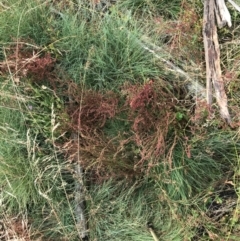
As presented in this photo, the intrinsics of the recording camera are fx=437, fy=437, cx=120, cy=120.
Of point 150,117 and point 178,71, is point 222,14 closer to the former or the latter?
point 178,71

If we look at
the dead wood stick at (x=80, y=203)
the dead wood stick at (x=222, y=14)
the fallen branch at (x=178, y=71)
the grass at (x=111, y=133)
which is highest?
the dead wood stick at (x=222, y=14)

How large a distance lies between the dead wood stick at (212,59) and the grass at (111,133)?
0.07m

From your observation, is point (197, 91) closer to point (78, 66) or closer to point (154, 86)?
point (154, 86)

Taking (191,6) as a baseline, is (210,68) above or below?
below

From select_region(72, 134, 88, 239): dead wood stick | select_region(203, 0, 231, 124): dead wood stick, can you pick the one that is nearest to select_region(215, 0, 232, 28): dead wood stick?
select_region(203, 0, 231, 124): dead wood stick

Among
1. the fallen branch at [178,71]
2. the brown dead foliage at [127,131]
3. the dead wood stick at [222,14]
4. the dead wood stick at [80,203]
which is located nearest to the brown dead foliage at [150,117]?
the brown dead foliage at [127,131]

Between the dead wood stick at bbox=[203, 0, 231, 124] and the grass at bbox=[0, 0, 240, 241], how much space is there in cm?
7

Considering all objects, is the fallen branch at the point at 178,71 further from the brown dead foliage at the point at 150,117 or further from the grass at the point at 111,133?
the brown dead foliage at the point at 150,117

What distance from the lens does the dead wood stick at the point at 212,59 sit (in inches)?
101

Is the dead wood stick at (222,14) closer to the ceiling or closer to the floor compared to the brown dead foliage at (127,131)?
closer to the ceiling

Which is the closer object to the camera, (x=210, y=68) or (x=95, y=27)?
(x=210, y=68)

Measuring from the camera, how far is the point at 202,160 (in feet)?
8.68

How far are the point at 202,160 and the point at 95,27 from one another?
108cm

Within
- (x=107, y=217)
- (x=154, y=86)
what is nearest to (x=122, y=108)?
(x=154, y=86)
